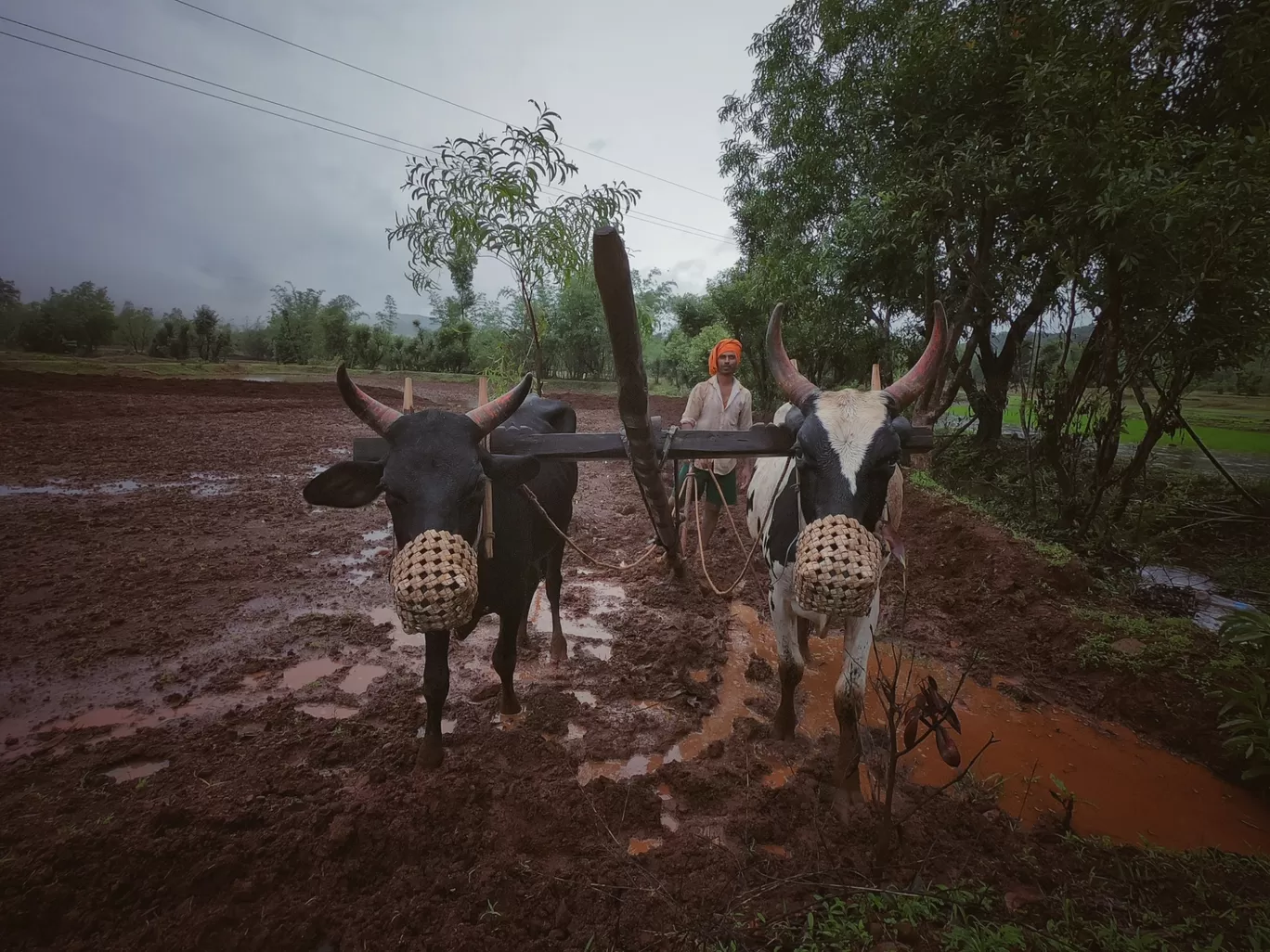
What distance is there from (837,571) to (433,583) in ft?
5.43

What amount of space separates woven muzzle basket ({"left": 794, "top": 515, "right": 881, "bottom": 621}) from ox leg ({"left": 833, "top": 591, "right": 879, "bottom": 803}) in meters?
0.71

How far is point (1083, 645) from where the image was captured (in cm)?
464

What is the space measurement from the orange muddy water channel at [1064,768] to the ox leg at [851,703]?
452mm

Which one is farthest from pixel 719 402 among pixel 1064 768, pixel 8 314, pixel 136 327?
pixel 136 327

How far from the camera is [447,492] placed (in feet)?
8.75

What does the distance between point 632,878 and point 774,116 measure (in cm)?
1349

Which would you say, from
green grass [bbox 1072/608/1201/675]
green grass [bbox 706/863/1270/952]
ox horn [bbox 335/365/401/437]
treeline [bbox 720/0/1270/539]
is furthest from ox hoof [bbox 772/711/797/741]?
treeline [bbox 720/0/1270/539]

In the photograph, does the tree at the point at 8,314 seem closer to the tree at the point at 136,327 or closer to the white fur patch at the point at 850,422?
the tree at the point at 136,327

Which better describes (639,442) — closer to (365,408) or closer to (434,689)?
(365,408)

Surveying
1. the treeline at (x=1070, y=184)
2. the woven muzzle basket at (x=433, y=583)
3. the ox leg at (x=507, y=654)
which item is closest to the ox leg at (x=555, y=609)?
the ox leg at (x=507, y=654)

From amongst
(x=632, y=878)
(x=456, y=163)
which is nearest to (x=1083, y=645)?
(x=632, y=878)

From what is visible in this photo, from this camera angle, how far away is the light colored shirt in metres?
5.62

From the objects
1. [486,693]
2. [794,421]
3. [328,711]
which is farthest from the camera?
[486,693]

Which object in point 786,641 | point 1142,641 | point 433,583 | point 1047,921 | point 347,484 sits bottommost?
point 1142,641
